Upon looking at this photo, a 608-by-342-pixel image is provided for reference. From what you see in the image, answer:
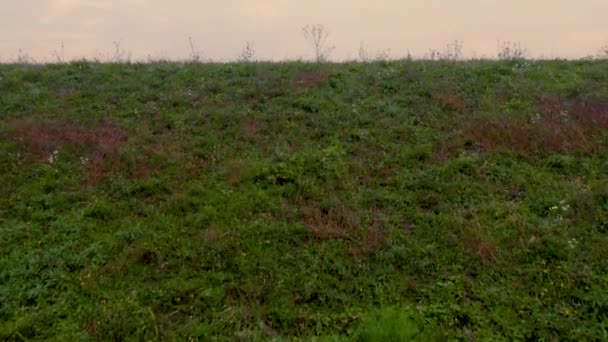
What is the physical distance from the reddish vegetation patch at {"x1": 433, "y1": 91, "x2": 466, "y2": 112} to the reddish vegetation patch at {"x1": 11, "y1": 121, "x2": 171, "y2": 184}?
554 cm

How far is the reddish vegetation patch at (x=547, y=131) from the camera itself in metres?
8.67

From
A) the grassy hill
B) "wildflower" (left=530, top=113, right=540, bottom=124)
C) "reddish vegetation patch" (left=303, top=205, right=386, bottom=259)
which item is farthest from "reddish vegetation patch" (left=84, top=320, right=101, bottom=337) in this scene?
"wildflower" (left=530, top=113, right=540, bottom=124)

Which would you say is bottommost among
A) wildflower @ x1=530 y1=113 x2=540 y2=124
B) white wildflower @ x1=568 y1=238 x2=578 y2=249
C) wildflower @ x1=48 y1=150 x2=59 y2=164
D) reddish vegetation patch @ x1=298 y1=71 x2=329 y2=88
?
white wildflower @ x1=568 y1=238 x2=578 y2=249

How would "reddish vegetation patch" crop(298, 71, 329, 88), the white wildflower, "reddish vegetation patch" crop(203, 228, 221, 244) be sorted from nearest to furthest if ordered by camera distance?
the white wildflower < "reddish vegetation patch" crop(203, 228, 221, 244) < "reddish vegetation patch" crop(298, 71, 329, 88)

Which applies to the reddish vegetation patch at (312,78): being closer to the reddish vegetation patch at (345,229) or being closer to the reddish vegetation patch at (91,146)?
the reddish vegetation patch at (91,146)

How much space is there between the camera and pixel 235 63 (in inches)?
546

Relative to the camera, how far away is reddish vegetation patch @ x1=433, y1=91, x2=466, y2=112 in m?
10.5

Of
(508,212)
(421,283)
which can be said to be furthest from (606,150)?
(421,283)

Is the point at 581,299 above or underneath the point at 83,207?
underneath

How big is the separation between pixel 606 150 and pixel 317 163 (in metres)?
4.58

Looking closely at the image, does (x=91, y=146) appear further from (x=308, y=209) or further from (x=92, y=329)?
(x=92, y=329)

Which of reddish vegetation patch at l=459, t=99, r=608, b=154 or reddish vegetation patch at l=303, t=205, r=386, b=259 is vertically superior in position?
reddish vegetation patch at l=459, t=99, r=608, b=154

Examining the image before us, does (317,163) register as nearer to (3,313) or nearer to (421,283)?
(421,283)

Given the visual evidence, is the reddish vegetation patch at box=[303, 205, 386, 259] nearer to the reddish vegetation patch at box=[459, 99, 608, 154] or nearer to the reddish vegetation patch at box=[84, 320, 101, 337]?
the reddish vegetation patch at box=[84, 320, 101, 337]
